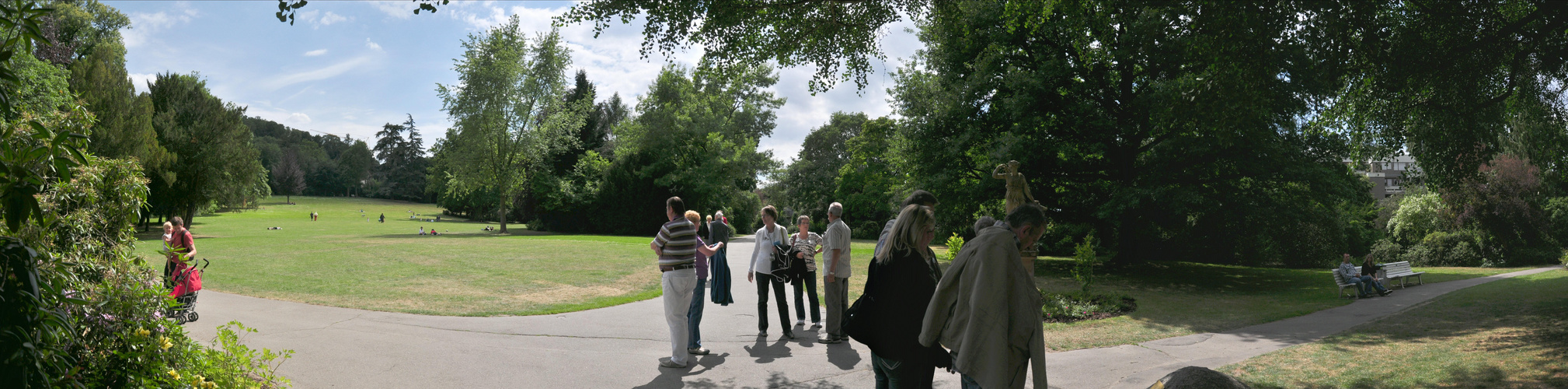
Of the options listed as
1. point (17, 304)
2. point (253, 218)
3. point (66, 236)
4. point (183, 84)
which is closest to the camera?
point (17, 304)

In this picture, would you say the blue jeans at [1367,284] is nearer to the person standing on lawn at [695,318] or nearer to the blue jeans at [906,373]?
the person standing on lawn at [695,318]

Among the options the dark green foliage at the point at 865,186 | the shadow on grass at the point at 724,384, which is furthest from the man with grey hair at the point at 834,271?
the dark green foliage at the point at 865,186

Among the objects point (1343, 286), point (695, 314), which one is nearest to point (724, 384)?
point (695, 314)

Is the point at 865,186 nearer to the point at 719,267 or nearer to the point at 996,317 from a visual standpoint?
the point at 719,267

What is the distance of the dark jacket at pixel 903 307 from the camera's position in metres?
4.31

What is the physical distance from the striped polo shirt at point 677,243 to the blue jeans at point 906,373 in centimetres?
316

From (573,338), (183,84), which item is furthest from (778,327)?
(183,84)

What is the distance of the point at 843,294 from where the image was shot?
895 centimetres

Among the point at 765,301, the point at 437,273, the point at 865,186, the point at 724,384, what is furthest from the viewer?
Result: the point at 865,186

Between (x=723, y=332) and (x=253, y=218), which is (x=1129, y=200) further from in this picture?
(x=253, y=218)

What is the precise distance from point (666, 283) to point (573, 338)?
2363 millimetres

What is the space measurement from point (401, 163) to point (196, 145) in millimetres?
74772

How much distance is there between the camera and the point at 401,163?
350 feet

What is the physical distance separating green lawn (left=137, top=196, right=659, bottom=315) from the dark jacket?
26.6ft
